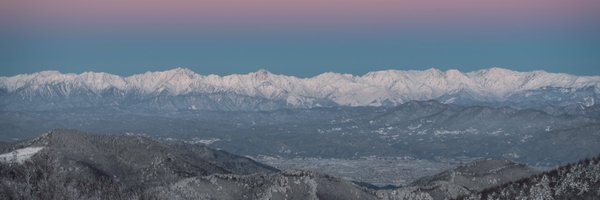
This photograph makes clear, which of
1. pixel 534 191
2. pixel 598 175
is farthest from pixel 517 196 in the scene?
pixel 598 175

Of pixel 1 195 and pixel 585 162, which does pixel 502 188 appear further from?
pixel 1 195

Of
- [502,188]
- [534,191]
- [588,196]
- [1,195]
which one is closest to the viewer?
[588,196]

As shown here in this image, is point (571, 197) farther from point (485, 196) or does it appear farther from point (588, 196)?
point (485, 196)

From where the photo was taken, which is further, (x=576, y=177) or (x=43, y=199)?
(x=43, y=199)

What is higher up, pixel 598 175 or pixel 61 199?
pixel 598 175

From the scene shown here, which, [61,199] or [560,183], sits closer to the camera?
[560,183]

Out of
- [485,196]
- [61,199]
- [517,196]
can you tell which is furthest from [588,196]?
[61,199]

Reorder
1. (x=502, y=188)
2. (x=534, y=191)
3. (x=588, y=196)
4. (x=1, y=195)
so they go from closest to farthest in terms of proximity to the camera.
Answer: (x=588, y=196) < (x=534, y=191) < (x=502, y=188) < (x=1, y=195)

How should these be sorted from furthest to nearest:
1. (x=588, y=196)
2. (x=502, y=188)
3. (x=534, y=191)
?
(x=502, y=188) → (x=534, y=191) → (x=588, y=196)

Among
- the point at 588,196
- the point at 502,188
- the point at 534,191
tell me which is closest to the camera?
the point at 588,196
